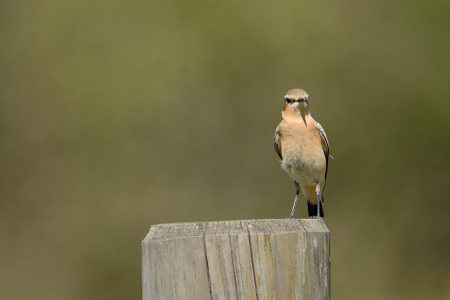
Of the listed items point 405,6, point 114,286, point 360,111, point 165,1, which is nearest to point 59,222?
point 114,286

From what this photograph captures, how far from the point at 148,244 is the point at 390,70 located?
7.40m

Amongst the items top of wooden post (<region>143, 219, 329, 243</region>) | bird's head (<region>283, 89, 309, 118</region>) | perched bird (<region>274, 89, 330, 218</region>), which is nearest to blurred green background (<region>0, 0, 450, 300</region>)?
perched bird (<region>274, 89, 330, 218</region>)

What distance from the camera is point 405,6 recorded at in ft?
31.1

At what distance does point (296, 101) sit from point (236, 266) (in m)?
3.06

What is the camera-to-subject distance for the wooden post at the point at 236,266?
8.08 feet

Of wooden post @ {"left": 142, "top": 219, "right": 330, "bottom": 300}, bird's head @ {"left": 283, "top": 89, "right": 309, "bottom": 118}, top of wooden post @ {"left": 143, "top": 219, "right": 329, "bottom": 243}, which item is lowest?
wooden post @ {"left": 142, "top": 219, "right": 330, "bottom": 300}

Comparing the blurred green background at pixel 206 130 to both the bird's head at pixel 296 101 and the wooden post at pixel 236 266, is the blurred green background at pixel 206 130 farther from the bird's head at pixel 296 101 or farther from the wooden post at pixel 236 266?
the wooden post at pixel 236 266

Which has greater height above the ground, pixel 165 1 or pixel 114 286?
pixel 165 1

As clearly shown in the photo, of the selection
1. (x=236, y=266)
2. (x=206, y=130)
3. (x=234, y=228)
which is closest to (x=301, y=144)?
(x=234, y=228)

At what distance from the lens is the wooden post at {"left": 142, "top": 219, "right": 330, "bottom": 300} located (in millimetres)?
2463

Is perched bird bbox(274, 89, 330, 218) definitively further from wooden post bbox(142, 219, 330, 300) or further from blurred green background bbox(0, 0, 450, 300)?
wooden post bbox(142, 219, 330, 300)

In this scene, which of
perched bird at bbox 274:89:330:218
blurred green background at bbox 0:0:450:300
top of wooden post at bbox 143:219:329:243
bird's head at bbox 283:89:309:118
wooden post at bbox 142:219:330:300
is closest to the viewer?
wooden post at bbox 142:219:330:300

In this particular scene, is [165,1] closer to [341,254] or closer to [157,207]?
[157,207]

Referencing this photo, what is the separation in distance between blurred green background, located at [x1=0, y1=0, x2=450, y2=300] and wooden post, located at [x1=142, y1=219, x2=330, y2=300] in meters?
6.13
